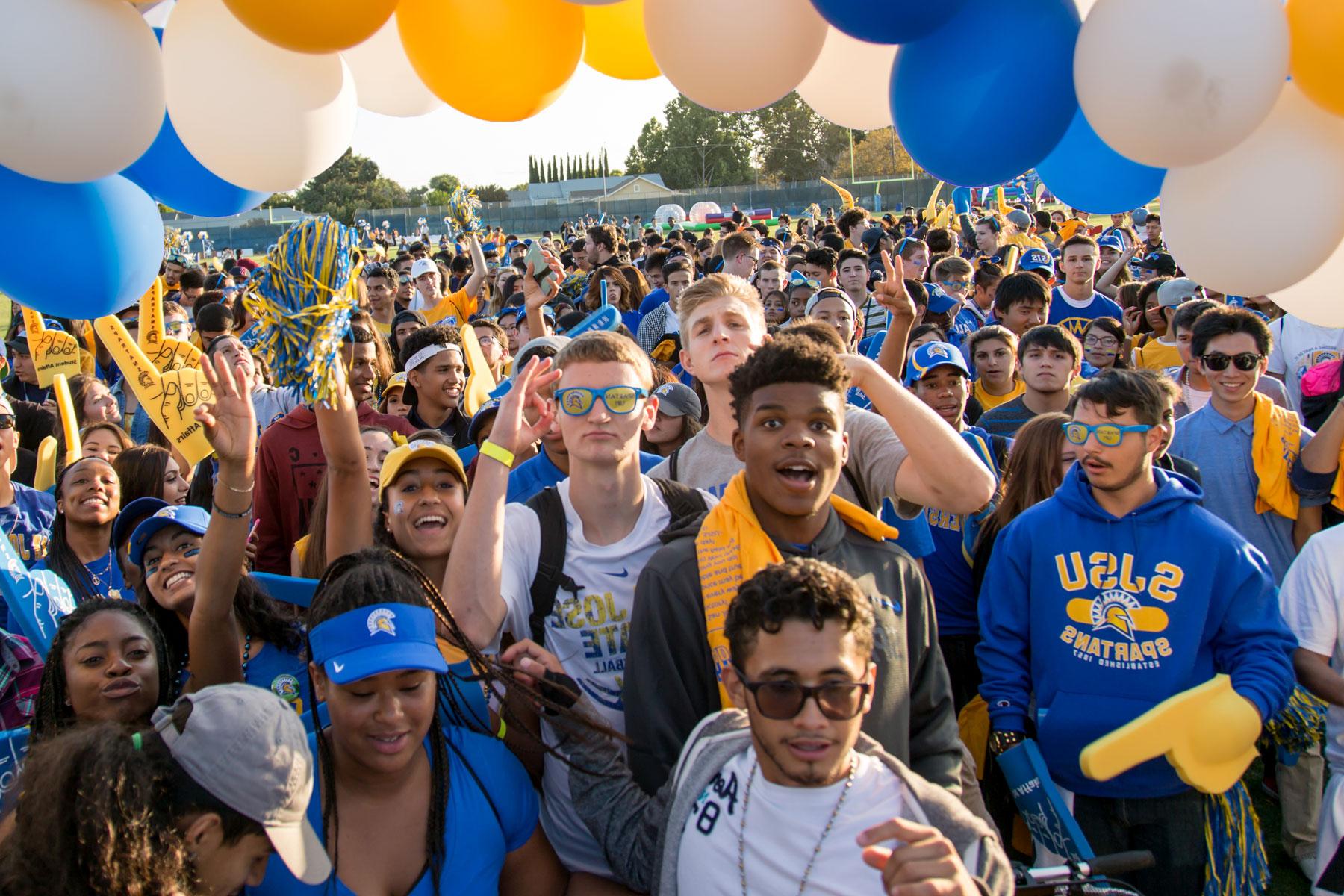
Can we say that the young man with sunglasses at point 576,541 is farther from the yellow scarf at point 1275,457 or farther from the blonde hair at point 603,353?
the yellow scarf at point 1275,457

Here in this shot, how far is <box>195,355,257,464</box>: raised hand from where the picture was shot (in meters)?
2.52

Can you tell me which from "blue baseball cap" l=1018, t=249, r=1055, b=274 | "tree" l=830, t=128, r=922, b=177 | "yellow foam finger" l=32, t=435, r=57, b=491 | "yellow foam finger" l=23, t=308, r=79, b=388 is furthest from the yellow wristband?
"tree" l=830, t=128, r=922, b=177

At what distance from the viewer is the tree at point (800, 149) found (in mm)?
71938

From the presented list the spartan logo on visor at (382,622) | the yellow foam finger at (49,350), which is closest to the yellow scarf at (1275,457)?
the spartan logo on visor at (382,622)

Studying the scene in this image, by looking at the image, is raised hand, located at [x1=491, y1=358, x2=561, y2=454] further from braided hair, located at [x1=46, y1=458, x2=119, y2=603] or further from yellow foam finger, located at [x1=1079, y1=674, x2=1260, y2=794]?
braided hair, located at [x1=46, y1=458, x2=119, y2=603]

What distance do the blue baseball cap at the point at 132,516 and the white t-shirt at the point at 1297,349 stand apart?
520 cm

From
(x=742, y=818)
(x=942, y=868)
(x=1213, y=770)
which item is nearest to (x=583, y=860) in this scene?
(x=742, y=818)

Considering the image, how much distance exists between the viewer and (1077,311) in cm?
727

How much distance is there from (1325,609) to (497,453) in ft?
8.16

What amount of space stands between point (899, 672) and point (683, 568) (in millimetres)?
504

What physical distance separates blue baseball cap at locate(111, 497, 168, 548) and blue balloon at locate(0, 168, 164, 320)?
3.09 feet

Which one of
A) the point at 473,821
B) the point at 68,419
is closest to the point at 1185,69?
the point at 473,821

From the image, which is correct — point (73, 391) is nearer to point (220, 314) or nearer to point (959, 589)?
point (220, 314)

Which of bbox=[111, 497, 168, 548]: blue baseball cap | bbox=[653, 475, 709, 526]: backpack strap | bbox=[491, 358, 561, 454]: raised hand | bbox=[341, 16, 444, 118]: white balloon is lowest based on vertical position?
bbox=[653, 475, 709, 526]: backpack strap
